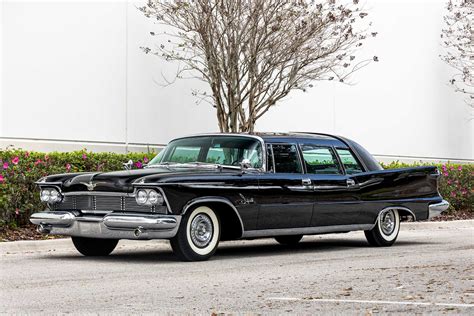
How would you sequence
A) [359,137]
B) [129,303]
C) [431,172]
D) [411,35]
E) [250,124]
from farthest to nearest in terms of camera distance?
[411,35], [359,137], [250,124], [431,172], [129,303]

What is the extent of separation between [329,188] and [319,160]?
52cm

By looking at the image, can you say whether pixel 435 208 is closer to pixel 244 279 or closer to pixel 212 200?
pixel 212 200

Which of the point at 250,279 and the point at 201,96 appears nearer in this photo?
the point at 250,279

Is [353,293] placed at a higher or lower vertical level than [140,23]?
lower

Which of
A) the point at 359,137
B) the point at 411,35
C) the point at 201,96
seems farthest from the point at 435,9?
the point at 201,96

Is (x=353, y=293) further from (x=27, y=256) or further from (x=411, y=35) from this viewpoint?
(x=411, y=35)

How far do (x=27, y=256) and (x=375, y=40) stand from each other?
1546 centimetres

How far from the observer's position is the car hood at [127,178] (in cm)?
1186

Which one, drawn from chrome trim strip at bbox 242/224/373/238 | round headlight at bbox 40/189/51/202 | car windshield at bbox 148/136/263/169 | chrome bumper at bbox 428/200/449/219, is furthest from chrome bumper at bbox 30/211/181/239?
chrome bumper at bbox 428/200/449/219

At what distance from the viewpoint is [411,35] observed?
27703mm

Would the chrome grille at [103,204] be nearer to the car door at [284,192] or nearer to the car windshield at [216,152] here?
the car windshield at [216,152]

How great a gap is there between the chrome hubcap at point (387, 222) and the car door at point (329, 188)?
32.6 inches

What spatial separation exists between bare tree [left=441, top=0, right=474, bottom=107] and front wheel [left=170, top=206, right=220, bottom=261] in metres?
16.6

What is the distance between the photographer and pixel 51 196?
12758 mm
